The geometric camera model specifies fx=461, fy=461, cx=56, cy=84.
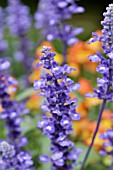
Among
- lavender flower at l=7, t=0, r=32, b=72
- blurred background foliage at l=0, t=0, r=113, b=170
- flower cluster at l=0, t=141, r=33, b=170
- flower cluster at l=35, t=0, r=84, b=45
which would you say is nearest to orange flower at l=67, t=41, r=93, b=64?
blurred background foliage at l=0, t=0, r=113, b=170

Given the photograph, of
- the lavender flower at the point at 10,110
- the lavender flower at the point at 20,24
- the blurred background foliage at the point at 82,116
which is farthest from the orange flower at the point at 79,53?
the lavender flower at the point at 10,110

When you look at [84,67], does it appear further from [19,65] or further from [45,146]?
[45,146]

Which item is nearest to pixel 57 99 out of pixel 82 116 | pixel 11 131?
pixel 11 131

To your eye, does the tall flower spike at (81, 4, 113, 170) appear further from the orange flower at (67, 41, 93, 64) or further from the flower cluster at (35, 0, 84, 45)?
the orange flower at (67, 41, 93, 64)

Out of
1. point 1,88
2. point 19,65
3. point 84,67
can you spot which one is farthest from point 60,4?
point 19,65

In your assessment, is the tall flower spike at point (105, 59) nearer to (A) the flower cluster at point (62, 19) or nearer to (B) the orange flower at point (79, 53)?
(A) the flower cluster at point (62, 19)

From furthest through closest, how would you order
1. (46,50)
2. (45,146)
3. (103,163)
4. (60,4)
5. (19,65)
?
(19,65) < (103,163) < (45,146) < (60,4) < (46,50)
